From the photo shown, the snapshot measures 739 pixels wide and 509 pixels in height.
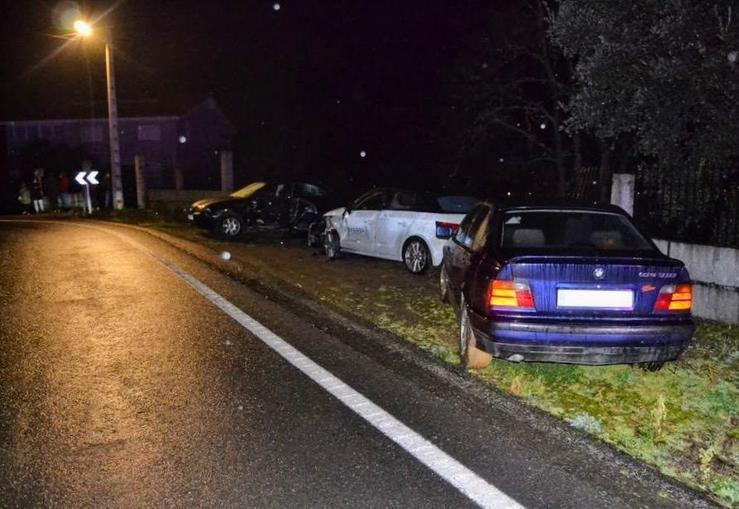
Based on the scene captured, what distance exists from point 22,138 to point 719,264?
51.0 metres

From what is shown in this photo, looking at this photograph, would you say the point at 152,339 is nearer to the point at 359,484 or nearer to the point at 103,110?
the point at 359,484

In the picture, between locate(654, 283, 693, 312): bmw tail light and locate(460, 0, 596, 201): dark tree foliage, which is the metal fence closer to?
locate(654, 283, 693, 312): bmw tail light

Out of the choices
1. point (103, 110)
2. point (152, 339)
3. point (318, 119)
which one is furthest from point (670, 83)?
point (103, 110)

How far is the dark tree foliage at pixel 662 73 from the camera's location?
21.9ft

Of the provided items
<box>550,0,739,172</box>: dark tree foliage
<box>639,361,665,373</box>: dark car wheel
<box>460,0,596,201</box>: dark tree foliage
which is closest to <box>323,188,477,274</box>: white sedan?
<box>550,0,739,172</box>: dark tree foliage

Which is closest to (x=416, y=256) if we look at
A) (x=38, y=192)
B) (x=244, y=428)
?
(x=244, y=428)

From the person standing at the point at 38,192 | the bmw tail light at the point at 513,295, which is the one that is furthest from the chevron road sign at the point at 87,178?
the bmw tail light at the point at 513,295

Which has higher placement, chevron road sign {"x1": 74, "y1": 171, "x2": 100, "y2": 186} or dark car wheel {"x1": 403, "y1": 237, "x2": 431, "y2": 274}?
chevron road sign {"x1": 74, "y1": 171, "x2": 100, "y2": 186}

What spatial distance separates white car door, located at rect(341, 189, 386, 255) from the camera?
11.6m

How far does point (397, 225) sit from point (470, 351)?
5.67 m

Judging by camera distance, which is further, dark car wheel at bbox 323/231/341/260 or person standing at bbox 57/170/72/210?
person standing at bbox 57/170/72/210

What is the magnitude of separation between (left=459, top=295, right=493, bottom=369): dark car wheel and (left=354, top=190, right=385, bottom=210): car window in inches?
234

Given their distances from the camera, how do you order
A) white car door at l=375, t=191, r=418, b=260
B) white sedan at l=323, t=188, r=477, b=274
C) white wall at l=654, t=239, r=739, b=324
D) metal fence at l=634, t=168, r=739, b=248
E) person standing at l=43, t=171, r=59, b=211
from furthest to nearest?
1. person standing at l=43, t=171, r=59, b=211
2. white car door at l=375, t=191, r=418, b=260
3. white sedan at l=323, t=188, r=477, b=274
4. metal fence at l=634, t=168, r=739, b=248
5. white wall at l=654, t=239, r=739, b=324

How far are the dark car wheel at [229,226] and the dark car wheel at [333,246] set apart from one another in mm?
4688
